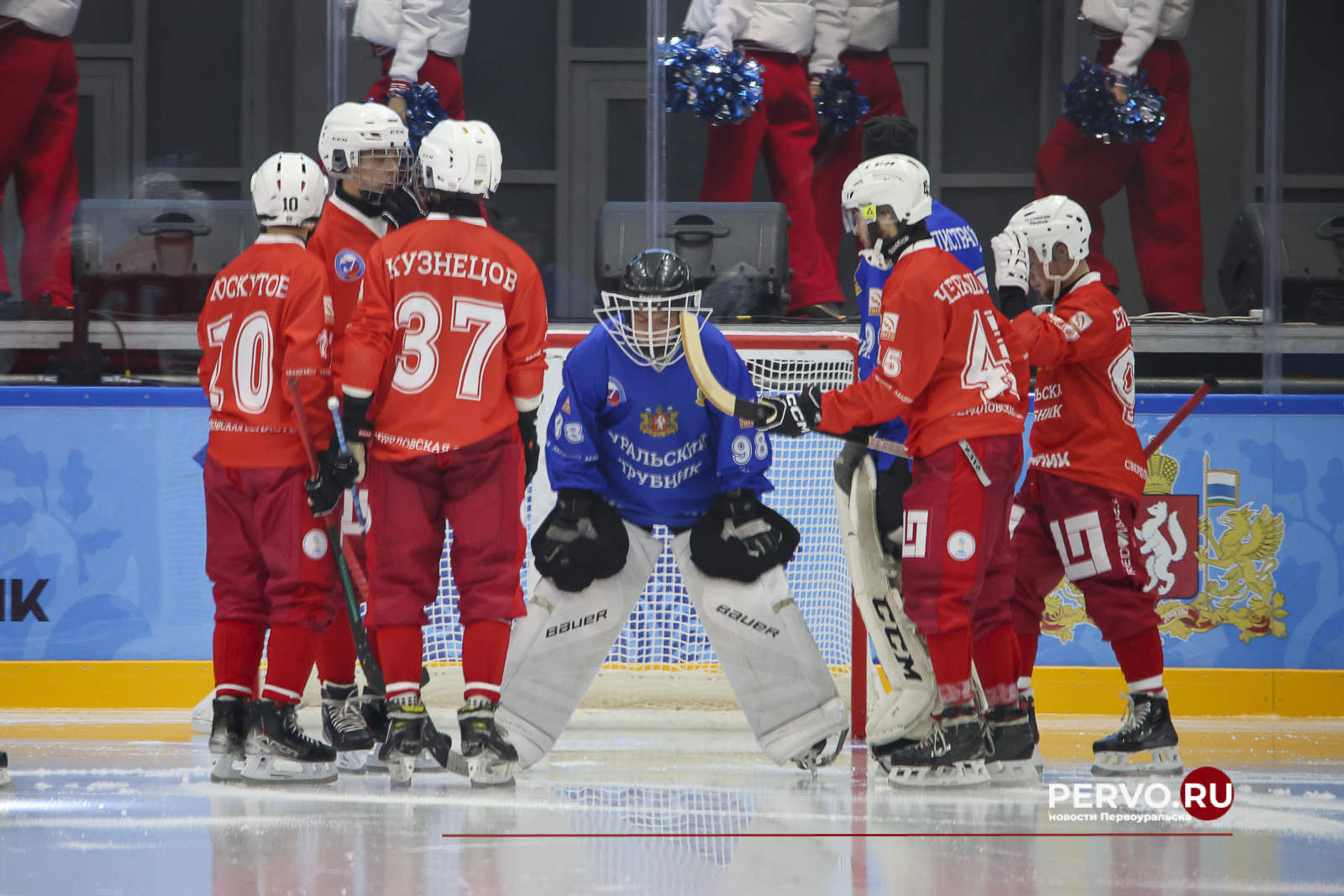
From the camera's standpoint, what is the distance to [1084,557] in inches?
138

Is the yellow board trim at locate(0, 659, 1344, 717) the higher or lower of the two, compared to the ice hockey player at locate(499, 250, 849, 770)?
lower

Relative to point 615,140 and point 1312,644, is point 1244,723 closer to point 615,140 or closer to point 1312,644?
point 1312,644

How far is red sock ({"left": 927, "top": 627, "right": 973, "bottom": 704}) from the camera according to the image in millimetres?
3154

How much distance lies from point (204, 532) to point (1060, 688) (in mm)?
2970

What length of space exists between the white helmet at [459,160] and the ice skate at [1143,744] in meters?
2.12

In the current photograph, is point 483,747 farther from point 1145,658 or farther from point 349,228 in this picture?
point 1145,658

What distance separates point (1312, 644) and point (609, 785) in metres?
2.67

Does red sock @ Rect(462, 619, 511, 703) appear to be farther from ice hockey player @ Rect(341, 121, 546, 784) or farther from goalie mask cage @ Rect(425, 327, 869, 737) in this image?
goalie mask cage @ Rect(425, 327, 869, 737)

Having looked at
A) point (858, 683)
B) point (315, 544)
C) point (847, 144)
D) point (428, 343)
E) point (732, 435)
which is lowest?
point (858, 683)

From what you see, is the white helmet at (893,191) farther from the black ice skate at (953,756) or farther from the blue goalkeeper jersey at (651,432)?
the black ice skate at (953,756)

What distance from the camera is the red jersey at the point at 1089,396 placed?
11.5 feet

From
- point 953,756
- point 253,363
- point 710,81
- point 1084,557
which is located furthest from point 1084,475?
point 710,81

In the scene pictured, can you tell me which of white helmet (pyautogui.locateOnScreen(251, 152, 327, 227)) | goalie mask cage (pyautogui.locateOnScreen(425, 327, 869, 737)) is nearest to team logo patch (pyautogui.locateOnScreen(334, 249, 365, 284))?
white helmet (pyautogui.locateOnScreen(251, 152, 327, 227))

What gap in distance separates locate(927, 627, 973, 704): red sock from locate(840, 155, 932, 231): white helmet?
1.01 m
